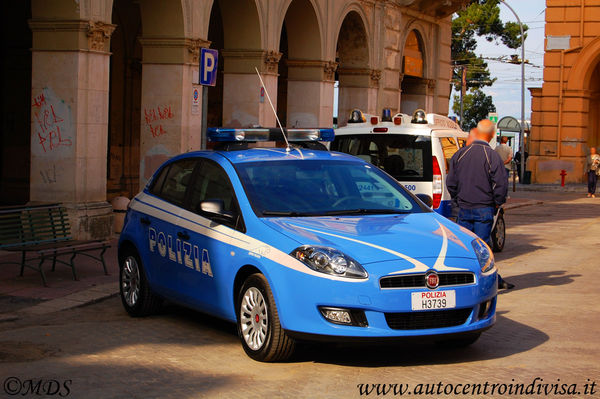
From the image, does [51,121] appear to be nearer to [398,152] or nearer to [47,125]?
[47,125]

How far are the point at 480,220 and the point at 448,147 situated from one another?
4.51 metres

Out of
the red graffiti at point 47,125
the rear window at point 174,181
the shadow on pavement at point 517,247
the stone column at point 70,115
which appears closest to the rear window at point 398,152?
the shadow on pavement at point 517,247

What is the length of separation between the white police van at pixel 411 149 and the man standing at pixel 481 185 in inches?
151

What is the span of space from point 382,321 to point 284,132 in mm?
3060

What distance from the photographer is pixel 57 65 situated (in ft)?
49.6

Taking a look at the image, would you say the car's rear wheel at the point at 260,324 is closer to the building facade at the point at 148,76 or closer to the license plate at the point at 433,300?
the license plate at the point at 433,300

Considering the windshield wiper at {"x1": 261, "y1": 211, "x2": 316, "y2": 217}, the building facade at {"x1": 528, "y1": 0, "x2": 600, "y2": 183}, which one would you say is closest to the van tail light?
the windshield wiper at {"x1": 261, "y1": 211, "x2": 316, "y2": 217}

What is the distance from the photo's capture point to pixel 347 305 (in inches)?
269

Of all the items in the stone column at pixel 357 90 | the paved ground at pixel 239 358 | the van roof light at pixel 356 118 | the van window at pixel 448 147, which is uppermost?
the stone column at pixel 357 90

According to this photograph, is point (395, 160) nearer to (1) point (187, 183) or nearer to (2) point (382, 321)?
(1) point (187, 183)

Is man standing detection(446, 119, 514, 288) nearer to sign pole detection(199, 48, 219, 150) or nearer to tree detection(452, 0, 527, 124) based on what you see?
sign pole detection(199, 48, 219, 150)

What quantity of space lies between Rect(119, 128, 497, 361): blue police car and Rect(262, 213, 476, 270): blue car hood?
0.04 feet

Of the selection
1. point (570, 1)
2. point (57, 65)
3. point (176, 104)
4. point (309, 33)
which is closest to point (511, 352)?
point (57, 65)

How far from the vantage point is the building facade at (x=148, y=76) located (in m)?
15.2
